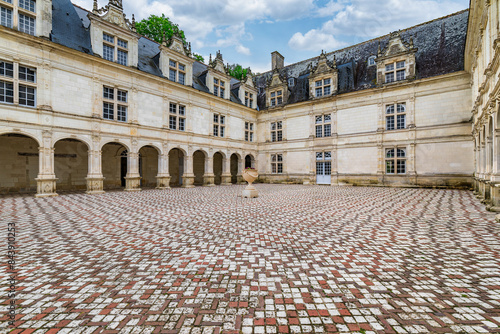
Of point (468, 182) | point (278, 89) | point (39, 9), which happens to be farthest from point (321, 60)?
point (39, 9)

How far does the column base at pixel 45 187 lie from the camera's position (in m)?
12.2

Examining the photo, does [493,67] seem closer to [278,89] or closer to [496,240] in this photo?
[496,240]

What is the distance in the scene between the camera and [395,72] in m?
18.3

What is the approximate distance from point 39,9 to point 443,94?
85.5 feet

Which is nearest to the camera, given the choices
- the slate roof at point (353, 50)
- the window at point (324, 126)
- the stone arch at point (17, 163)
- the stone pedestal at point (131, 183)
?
the stone arch at point (17, 163)

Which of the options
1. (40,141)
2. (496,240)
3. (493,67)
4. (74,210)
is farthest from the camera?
(40,141)

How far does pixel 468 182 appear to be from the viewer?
603 inches

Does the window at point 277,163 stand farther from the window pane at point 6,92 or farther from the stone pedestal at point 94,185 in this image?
the window pane at point 6,92

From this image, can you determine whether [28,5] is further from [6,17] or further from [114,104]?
[114,104]

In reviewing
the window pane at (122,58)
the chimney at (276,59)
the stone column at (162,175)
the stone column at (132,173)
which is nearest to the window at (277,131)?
the chimney at (276,59)

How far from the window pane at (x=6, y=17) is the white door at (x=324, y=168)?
22.7 metres

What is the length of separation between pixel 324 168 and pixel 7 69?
74.3 feet

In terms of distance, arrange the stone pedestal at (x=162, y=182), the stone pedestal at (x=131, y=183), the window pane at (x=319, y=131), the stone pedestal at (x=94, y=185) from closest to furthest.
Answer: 1. the stone pedestal at (x=94, y=185)
2. the stone pedestal at (x=131, y=183)
3. the stone pedestal at (x=162, y=182)
4. the window pane at (x=319, y=131)

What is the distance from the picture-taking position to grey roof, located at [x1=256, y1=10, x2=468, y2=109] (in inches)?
661
